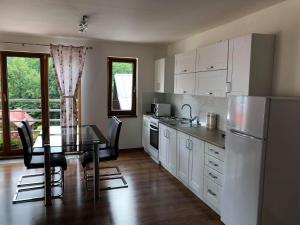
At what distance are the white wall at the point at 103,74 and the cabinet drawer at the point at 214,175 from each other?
2.77 m

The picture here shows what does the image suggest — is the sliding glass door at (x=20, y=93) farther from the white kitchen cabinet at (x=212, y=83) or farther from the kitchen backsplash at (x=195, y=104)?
the white kitchen cabinet at (x=212, y=83)

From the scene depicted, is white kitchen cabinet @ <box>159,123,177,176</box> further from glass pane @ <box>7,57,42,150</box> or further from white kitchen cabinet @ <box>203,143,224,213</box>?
glass pane @ <box>7,57,42,150</box>

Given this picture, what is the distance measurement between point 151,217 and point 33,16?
297 cm

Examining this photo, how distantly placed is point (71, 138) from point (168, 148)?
63.2 inches

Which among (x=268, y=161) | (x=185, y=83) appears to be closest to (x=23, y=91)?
(x=185, y=83)

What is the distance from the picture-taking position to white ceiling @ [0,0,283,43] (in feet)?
8.66

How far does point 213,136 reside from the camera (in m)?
3.17

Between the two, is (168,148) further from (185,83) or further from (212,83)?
(212,83)

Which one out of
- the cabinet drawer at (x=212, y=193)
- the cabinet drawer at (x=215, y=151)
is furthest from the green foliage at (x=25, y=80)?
the cabinet drawer at (x=212, y=193)

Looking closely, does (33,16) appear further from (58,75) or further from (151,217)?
(151,217)

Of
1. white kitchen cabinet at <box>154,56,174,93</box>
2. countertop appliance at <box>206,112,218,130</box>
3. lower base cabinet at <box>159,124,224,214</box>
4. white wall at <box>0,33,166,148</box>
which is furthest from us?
white wall at <box>0,33,166,148</box>

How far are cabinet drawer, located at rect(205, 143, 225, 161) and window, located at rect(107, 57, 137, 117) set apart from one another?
279 centimetres

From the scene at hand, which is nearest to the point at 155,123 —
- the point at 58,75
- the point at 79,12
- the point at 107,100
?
the point at 107,100

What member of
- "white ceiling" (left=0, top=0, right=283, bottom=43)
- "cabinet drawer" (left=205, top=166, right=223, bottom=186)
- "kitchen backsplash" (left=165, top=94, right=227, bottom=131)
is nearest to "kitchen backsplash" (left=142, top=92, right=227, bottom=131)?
"kitchen backsplash" (left=165, top=94, right=227, bottom=131)
